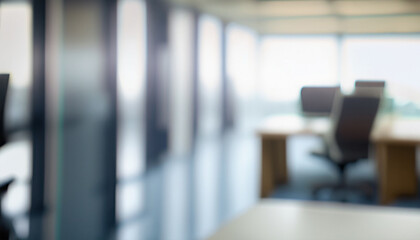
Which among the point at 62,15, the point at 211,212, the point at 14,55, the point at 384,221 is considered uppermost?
the point at 62,15

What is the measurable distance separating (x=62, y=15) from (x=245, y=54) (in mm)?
5909

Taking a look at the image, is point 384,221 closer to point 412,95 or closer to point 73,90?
point 73,90

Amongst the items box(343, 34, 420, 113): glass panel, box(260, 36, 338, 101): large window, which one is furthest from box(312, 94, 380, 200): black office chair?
box(260, 36, 338, 101): large window

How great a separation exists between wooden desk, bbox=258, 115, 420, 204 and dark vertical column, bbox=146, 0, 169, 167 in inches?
40.4

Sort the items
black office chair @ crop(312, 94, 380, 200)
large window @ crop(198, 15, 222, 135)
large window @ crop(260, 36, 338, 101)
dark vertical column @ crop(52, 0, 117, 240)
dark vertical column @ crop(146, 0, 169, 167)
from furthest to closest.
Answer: large window @ crop(260, 36, 338, 101) < large window @ crop(198, 15, 222, 135) < dark vertical column @ crop(146, 0, 169, 167) < black office chair @ crop(312, 94, 380, 200) < dark vertical column @ crop(52, 0, 117, 240)

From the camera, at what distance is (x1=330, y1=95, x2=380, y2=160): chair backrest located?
401 cm

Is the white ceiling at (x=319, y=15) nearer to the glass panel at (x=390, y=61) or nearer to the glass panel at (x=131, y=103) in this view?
the glass panel at (x=390, y=61)

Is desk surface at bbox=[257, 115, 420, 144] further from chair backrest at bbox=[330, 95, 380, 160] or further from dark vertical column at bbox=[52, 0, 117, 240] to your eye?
dark vertical column at bbox=[52, 0, 117, 240]

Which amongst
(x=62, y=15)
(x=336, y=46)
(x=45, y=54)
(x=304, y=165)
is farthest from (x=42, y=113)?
(x=336, y=46)

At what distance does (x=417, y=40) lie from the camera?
9156 millimetres

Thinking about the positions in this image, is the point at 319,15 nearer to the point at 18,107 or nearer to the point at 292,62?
the point at 292,62

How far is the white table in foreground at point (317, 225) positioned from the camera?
83cm

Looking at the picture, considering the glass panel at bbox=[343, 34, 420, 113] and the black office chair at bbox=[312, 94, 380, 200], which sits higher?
the glass panel at bbox=[343, 34, 420, 113]

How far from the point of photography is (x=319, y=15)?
8281 millimetres
